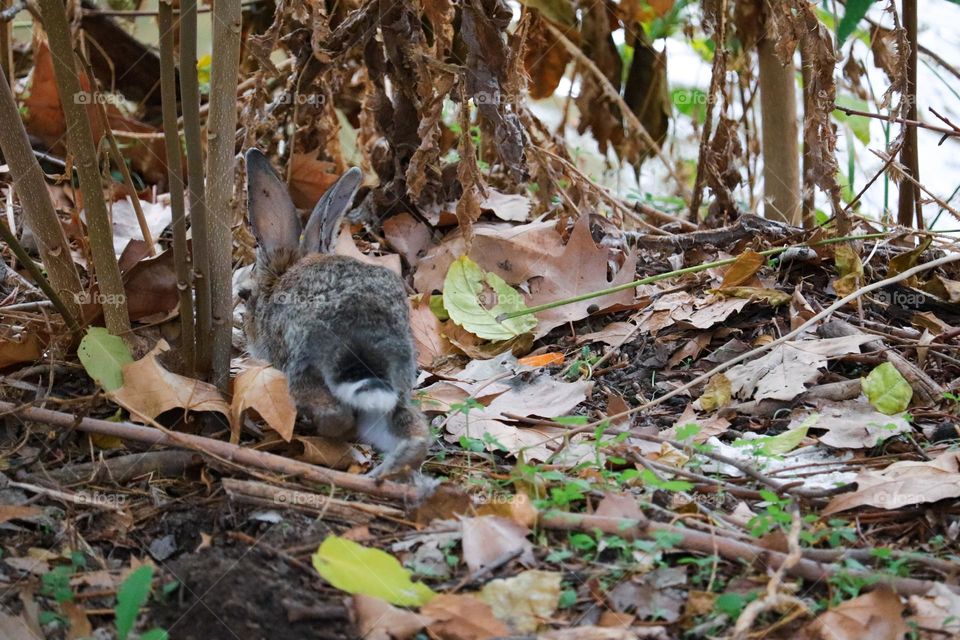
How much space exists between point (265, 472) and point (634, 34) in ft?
13.4

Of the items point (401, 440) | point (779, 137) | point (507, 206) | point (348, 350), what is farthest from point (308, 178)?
point (779, 137)

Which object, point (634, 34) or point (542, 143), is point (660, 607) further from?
point (634, 34)

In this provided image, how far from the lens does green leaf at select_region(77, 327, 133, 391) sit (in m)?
3.12

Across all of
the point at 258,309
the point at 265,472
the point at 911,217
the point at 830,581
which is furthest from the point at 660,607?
the point at 911,217

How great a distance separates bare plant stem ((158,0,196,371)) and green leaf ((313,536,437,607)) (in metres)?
1.15

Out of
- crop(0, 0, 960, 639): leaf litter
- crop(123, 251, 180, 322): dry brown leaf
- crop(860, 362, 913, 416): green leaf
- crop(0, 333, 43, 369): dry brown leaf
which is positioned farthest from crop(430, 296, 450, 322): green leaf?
crop(860, 362, 913, 416): green leaf

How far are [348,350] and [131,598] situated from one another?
3.51 ft

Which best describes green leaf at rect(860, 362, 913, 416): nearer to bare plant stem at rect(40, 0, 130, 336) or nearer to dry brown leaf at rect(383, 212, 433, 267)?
dry brown leaf at rect(383, 212, 433, 267)

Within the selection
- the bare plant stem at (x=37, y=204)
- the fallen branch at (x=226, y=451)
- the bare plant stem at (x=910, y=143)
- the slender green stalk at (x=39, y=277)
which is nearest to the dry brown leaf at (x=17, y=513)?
the fallen branch at (x=226, y=451)

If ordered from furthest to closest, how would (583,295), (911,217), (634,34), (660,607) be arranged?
(634,34) < (911,217) < (583,295) < (660,607)

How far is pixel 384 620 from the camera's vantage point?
2.25 metres

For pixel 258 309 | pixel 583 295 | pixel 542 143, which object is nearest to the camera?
pixel 258 309

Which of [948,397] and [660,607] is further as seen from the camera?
[948,397]

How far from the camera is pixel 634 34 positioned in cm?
600
